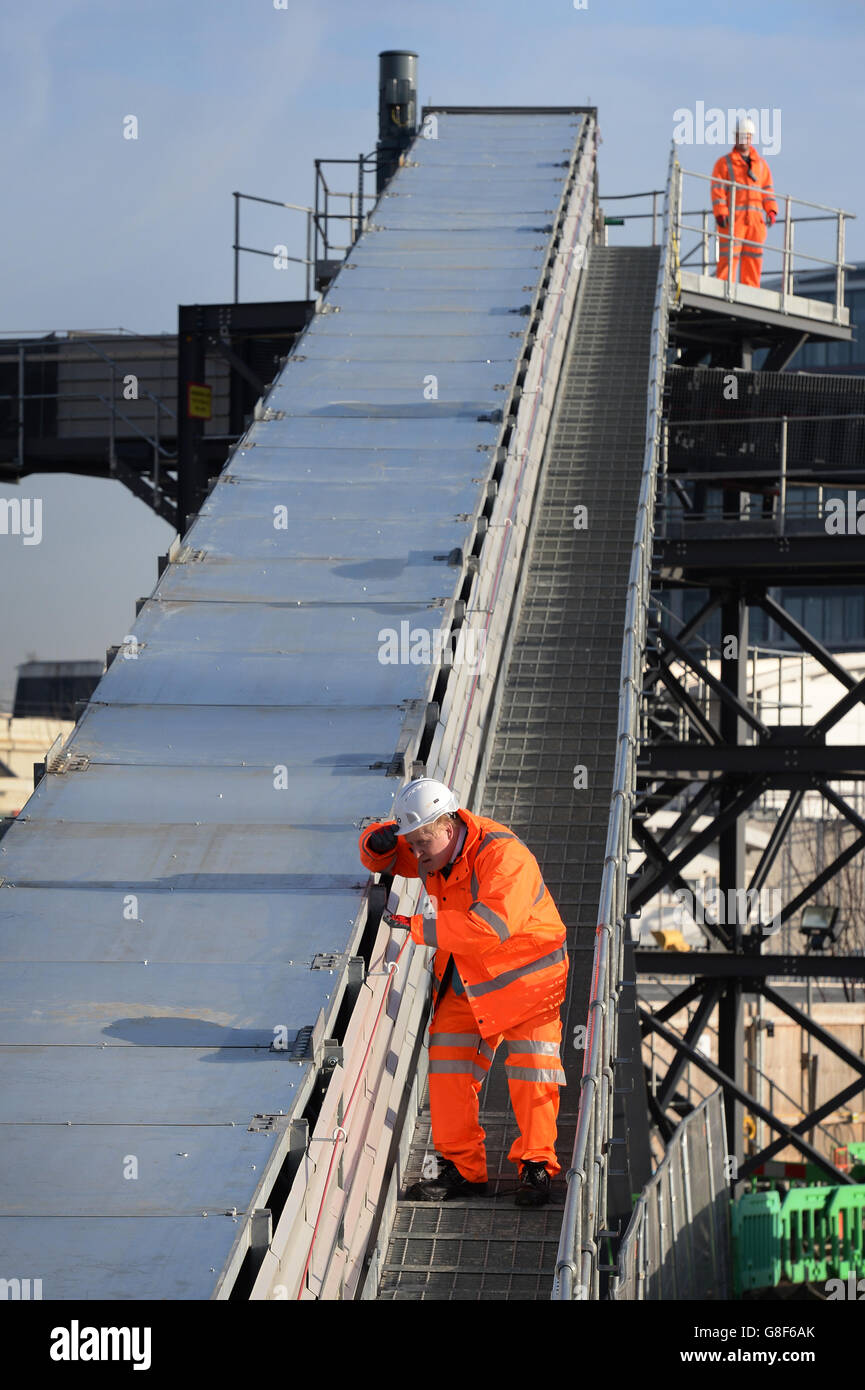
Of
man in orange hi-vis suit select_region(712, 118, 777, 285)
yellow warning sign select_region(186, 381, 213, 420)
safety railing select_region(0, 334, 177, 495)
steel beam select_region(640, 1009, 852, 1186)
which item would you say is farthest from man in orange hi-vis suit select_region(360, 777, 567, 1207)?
safety railing select_region(0, 334, 177, 495)

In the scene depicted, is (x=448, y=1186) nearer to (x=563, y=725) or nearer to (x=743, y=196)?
(x=563, y=725)

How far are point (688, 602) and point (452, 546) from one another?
2059 inches

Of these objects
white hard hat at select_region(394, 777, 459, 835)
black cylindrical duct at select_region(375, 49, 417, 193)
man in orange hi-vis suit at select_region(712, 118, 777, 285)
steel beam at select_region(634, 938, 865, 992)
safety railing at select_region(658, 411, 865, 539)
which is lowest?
white hard hat at select_region(394, 777, 459, 835)

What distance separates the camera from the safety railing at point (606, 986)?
6402mm

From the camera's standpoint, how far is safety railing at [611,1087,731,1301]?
29.7 feet

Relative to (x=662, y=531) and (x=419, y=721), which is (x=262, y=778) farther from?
(x=662, y=531)

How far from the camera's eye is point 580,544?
12.8 metres

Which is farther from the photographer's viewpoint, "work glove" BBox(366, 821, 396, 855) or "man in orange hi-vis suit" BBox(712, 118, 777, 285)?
"man in orange hi-vis suit" BBox(712, 118, 777, 285)

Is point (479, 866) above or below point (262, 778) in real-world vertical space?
below

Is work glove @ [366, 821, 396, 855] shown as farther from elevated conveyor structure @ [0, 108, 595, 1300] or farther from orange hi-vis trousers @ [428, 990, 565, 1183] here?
orange hi-vis trousers @ [428, 990, 565, 1183]

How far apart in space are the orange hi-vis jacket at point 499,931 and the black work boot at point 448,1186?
81 cm

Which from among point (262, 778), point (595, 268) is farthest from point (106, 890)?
point (595, 268)

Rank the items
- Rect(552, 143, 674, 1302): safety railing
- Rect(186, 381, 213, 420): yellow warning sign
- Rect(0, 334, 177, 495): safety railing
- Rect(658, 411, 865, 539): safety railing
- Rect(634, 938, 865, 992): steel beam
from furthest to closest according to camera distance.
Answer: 1. Rect(0, 334, 177, 495): safety railing
2. Rect(186, 381, 213, 420): yellow warning sign
3. Rect(658, 411, 865, 539): safety railing
4. Rect(634, 938, 865, 992): steel beam
5. Rect(552, 143, 674, 1302): safety railing
